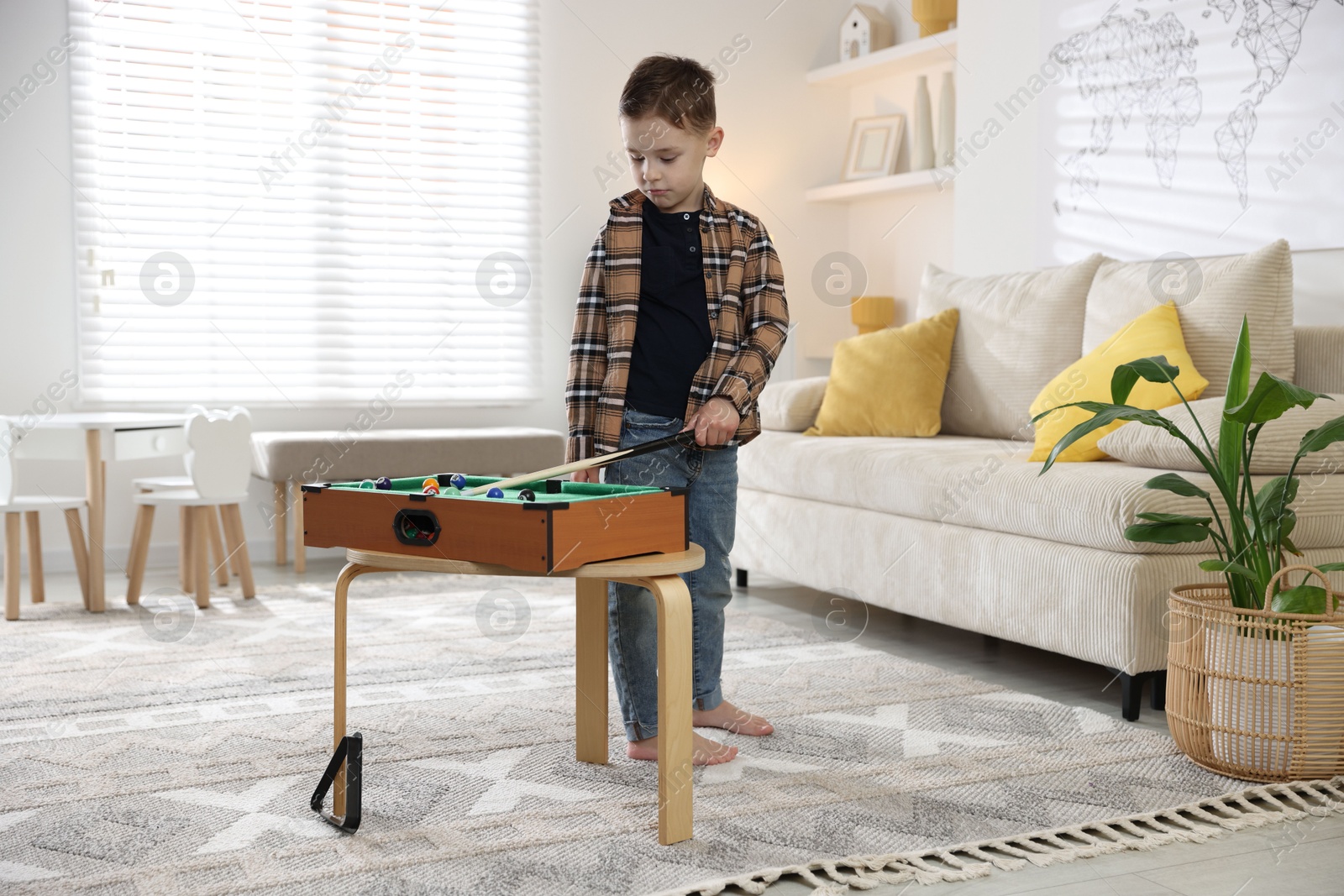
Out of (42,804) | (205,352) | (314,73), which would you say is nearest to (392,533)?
(42,804)

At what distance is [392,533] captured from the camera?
1.62 m

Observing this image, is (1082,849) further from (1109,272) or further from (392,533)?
(1109,272)

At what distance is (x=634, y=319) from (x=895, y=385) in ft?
5.60

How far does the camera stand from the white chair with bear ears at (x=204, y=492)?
3.43m

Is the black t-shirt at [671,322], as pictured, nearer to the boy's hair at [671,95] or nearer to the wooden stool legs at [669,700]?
the boy's hair at [671,95]

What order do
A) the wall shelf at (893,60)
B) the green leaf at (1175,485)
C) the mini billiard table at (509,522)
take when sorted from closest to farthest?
the mini billiard table at (509,522) < the green leaf at (1175,485) < the wall shelf at (893,60)

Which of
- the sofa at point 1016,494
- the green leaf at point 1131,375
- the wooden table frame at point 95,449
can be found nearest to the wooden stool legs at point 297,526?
the wooden table frame at point 95,449

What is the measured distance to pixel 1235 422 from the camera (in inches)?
78.7

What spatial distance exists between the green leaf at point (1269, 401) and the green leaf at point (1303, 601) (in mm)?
285

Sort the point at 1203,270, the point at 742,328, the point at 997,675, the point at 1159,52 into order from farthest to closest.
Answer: the point at 1159,52
the point at 1203,270
the point at 997,675
the point at 742,328

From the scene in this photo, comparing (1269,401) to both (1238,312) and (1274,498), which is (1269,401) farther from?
(1238,312)

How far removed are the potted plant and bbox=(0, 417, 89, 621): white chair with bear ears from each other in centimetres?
270

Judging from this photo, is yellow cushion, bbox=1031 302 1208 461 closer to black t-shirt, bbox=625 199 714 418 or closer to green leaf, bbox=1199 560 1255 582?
green leaf, bbox=1199 560 1255 582

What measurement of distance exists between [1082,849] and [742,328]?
0.97 metres
